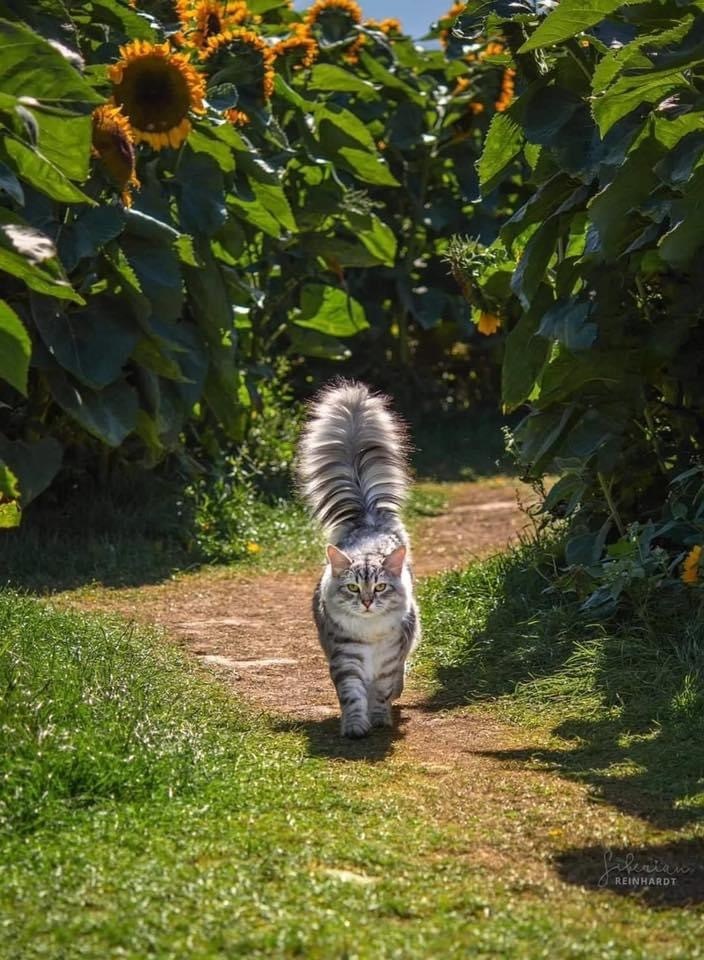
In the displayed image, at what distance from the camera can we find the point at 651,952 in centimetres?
310

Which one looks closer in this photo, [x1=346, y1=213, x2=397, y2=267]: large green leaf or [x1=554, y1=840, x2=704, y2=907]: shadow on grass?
[x1=554, y1=840, x2=704, y2=907]: shadow on grass

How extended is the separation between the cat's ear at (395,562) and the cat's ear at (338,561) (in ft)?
0.44

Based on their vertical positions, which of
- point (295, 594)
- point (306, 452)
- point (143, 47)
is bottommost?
point (295, 594)

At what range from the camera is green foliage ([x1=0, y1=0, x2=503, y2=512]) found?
14.3 ft

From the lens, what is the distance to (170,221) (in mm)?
7586

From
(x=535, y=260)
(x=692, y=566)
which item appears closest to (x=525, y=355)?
(x=535, y=260)

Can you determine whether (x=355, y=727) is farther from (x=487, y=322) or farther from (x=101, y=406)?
(x=101, y=406)

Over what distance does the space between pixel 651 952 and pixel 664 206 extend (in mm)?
2807

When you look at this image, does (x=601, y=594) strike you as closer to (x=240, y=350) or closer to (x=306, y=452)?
(x=306, y=452)

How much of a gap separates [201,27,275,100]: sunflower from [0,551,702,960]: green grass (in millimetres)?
3514

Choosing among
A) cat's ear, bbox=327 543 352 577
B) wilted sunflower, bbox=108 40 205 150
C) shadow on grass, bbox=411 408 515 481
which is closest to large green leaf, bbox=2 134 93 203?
cat's ear, bbox=327 543 352 577

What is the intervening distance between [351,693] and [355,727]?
13cm

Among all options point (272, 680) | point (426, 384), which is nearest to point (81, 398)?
point (272, 680)

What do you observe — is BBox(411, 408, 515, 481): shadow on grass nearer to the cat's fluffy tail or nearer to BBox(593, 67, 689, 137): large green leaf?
the cat's fluffy tail
